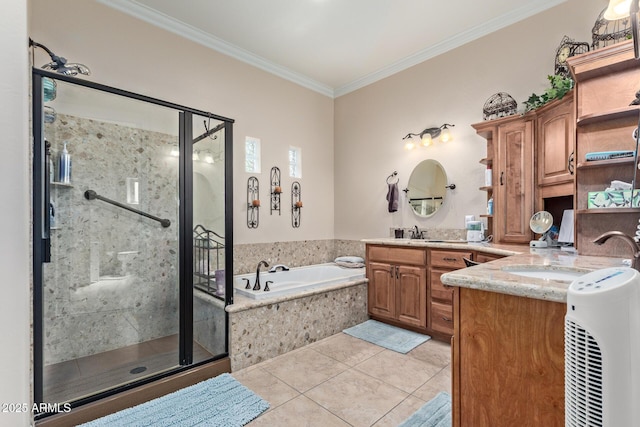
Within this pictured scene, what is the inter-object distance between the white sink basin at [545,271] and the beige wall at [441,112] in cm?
184

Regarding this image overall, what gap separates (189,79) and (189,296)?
2298 mm

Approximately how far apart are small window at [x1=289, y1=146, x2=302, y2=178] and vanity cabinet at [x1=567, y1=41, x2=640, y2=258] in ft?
9.93

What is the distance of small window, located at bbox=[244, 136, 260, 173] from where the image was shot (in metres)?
3.73

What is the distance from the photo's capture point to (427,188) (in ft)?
12.2

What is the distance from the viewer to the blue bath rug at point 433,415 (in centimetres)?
179

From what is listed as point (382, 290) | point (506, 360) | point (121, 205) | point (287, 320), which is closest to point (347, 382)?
point (287, 320)

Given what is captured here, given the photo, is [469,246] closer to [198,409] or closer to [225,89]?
[198,409]

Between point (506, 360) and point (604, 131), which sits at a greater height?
point (604, 131)

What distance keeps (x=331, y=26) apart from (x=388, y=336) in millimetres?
3263

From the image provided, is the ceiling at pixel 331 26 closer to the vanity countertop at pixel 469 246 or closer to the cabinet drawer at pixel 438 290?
the vanity countertop at pixel 469 246

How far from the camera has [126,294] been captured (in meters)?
2.76

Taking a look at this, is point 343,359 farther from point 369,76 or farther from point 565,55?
point 369,76

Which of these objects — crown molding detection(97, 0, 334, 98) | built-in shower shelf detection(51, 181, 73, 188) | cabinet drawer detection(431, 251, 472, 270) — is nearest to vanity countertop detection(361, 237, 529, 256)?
cabinet drawer detection(431, 251, 472, 270)

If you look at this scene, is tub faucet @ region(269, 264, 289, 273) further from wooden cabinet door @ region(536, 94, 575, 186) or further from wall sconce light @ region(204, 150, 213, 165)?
wooden cabinet door @ region(536, 94, 575, 186)
